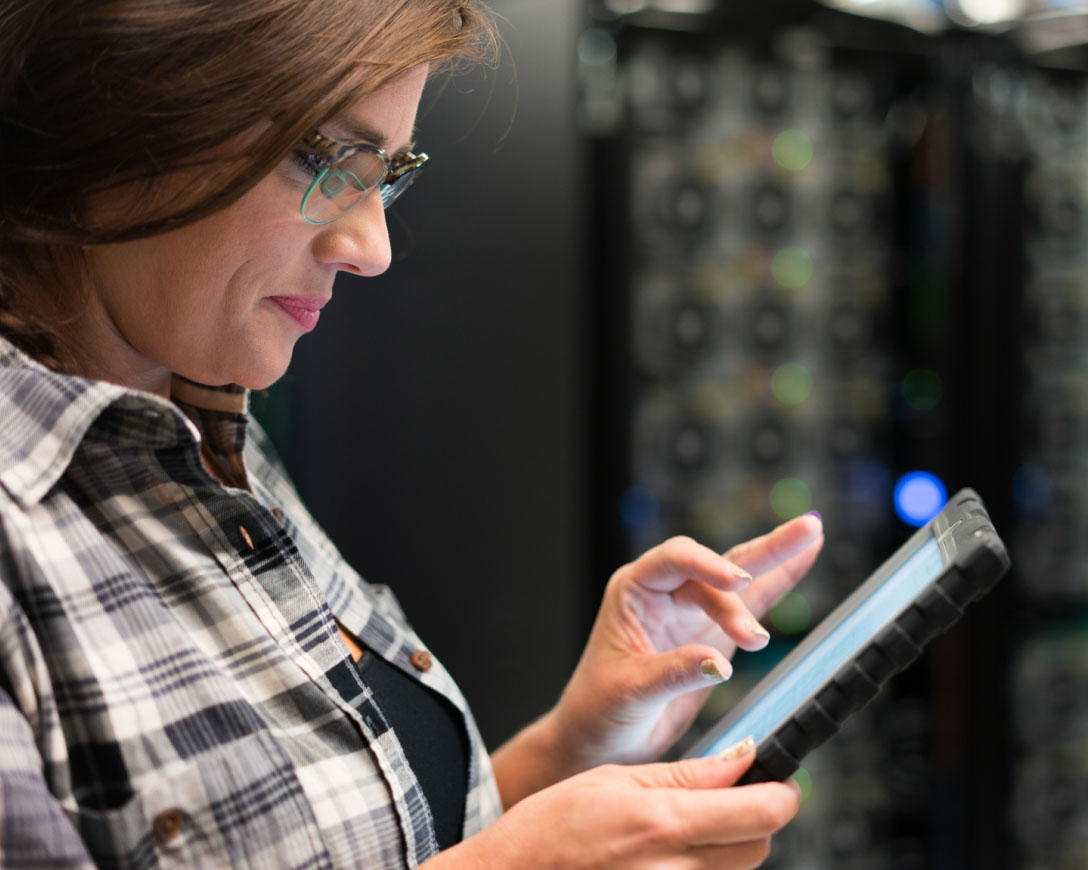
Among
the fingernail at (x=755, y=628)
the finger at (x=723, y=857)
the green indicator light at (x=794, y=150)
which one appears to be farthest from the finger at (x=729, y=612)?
the green indicator light at (x=794, y=150)

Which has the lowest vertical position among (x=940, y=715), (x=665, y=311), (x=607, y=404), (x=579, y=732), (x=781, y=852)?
(x=781, y=852)

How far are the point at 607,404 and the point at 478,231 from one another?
0.48 metres

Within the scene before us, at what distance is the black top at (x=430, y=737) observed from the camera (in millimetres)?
1037

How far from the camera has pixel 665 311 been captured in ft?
8.14

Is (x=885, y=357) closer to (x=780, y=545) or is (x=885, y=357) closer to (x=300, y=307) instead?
(x=780, y=545)

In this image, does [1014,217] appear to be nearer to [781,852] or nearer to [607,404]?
[607,404]

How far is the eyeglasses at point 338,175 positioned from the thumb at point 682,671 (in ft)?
1.80

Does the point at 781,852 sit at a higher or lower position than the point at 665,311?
lower

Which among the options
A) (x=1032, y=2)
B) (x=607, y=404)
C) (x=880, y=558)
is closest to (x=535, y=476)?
(x=607, y=404)

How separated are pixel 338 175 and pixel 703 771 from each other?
593mm

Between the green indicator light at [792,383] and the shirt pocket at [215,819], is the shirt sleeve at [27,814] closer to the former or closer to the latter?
the shirt pocket at [215,819]

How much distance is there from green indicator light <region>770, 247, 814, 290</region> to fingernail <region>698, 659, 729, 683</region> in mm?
1769

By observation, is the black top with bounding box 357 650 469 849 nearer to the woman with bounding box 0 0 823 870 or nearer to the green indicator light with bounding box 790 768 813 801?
the woman with bounding box 0 0 823 870

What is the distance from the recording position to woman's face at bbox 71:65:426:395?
0.92m
